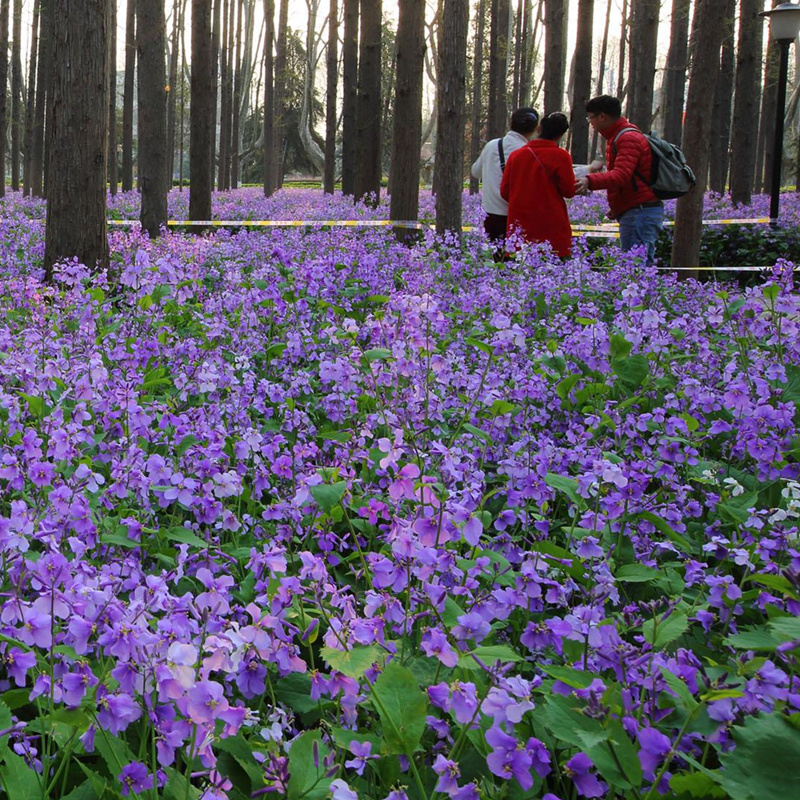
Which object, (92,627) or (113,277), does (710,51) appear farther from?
(92,627)

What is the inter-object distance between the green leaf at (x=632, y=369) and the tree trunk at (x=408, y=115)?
6.72 m

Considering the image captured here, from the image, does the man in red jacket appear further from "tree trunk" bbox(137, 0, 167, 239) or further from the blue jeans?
"tree trunk" bbox(137, 0, 167, 239)

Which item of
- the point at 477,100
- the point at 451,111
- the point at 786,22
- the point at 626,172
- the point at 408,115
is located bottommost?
the point at 626,172

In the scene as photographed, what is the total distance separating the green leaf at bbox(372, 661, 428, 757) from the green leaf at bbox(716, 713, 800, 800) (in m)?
0.48

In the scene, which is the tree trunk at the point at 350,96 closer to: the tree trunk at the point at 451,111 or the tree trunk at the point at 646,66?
the tree trunk at the point at 646,66

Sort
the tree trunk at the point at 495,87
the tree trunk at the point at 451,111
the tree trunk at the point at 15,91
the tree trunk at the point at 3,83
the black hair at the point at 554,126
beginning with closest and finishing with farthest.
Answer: the black hair at the point at 554,126 → the tree trunk at the point at 451,111 → the tree trunk at the point at 3,83 → the tree trunk at the point at 495,87 → the tree trunk at the point at 15,91

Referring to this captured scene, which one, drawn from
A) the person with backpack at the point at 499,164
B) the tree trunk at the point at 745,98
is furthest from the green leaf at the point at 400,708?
the tree trunk at the point at 745,98

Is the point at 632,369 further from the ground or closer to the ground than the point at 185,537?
further from the ground

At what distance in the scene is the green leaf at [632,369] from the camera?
3934 millimetres

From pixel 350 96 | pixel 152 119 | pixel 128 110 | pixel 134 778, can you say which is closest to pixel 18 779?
pixel 134 778

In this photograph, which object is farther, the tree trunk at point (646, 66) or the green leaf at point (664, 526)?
the tree trunk at point (646, 66)

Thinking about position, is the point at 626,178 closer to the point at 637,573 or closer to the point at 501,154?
the point at 501,154

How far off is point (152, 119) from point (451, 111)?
4.25 meters

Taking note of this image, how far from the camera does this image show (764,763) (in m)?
1.27
